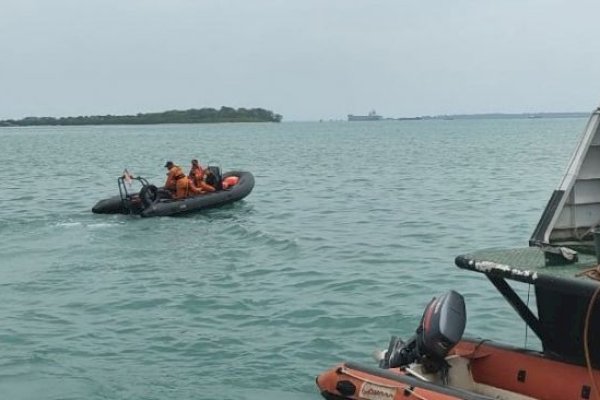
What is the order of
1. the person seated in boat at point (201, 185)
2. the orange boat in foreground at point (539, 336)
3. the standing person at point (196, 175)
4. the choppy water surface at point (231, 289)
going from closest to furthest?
the orange boat in foreground at point (539, 336)
the choppy water surface at point (231, 289)
the person seated in boat at point (201, 185)
the standing person at point (196, 175)

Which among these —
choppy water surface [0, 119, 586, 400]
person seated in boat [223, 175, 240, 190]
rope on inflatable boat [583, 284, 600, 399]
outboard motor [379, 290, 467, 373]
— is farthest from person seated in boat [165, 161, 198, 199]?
rope on inflatable boat [583, 284, 600, 399]

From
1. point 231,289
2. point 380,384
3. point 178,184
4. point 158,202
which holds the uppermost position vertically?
point 178,184

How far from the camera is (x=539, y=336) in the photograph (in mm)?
7254

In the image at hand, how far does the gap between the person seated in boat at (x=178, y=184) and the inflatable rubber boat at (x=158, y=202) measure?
0.19 metres

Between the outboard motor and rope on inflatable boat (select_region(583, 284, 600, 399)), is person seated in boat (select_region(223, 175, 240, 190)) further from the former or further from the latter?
rope on inflatable boat (select_region(583, 284, 600, 399))

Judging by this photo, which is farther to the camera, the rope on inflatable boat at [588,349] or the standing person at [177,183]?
the standing person at [177,183]

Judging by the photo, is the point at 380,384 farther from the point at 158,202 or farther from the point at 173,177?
the point at 173,177

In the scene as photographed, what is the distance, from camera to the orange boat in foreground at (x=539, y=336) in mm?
6441

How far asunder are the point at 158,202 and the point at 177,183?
910 mm

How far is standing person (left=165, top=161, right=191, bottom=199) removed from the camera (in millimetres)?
23062

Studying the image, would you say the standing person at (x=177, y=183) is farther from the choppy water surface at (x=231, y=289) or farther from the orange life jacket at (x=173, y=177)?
the choppy water surface at (x=231, y=289)

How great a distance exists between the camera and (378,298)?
1280 centimetres

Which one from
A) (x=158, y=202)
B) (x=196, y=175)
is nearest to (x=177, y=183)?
(x=196, y=175)

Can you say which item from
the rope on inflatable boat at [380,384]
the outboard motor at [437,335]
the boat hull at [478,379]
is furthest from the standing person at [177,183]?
the rope on inflatable boat at [380,384]
